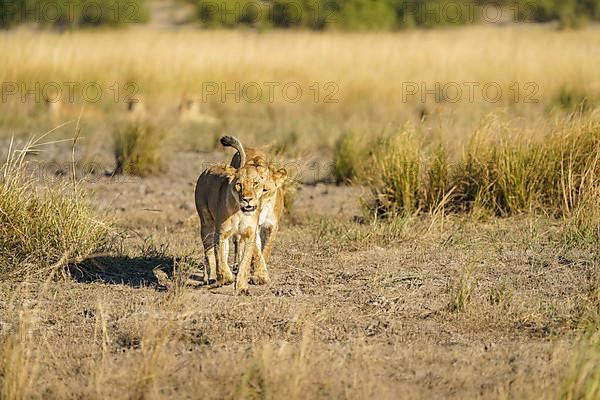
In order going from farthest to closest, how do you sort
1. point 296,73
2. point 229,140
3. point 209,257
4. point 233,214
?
point 296,73 < point 209,257 < point 229,140 < point 233,214

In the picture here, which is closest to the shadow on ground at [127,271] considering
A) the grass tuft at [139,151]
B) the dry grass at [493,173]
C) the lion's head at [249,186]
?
the lion's head at [249,186]

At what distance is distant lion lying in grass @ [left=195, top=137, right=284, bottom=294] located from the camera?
695cm

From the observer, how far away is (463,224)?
9.34m

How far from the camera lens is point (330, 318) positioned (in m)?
6.62

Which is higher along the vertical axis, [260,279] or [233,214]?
[233,214]

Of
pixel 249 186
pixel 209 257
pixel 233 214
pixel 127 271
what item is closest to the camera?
pixel 249 186

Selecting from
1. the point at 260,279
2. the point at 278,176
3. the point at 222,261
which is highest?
the point at 278,176

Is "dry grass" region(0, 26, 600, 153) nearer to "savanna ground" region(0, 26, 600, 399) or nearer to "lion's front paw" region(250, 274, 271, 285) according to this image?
"savanna ground" region(0, 26, 600, 399)

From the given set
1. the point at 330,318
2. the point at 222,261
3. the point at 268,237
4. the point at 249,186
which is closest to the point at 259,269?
the point at 268,237

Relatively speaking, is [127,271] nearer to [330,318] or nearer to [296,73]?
[330,318]

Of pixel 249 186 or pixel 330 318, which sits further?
pixel 249 186

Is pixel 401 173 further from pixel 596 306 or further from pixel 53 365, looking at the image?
pixel 53 365

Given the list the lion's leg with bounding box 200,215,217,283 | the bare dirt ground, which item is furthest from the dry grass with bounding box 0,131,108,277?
the lion's leg with bounding box 200,215,217,283

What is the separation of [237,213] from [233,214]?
3 cm
